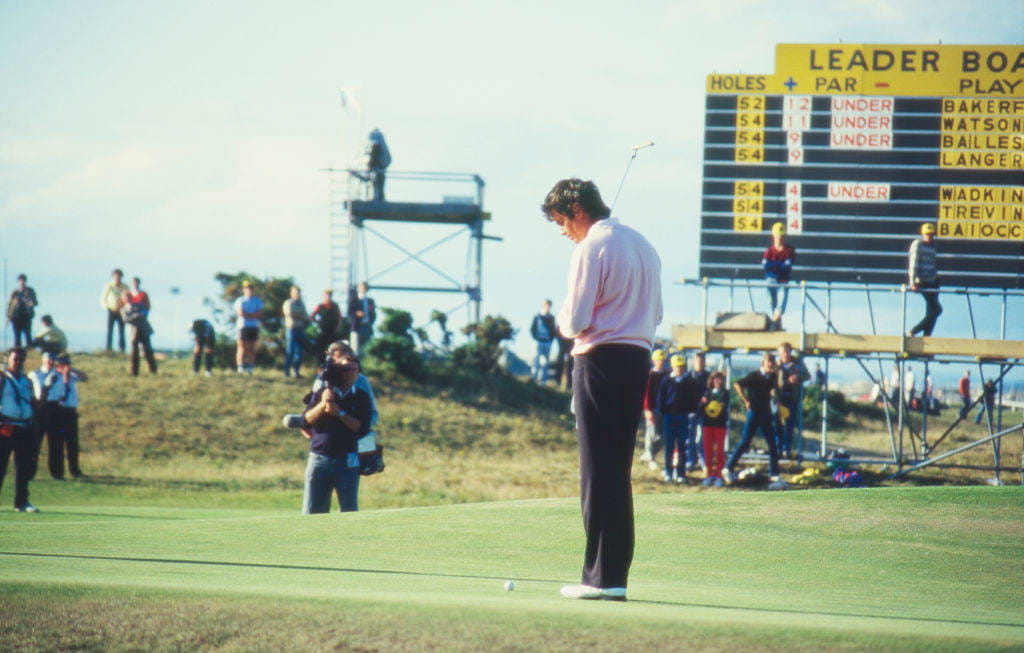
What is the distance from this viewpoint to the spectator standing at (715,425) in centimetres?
1911

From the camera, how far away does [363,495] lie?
20.8 metres

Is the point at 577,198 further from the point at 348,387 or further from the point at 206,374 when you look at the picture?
the point at 206,374

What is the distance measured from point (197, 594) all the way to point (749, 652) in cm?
261

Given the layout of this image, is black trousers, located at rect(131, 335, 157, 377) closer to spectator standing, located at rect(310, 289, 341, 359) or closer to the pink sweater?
spectator standing, located at rect(310, 289, 341, 359)

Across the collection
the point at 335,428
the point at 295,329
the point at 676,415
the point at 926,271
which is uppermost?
the point at 926,271

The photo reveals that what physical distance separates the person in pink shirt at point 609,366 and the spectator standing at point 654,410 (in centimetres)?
1215

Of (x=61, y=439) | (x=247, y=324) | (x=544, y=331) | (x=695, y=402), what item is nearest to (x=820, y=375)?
(x=544, y=331)

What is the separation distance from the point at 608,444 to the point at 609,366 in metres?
0.39

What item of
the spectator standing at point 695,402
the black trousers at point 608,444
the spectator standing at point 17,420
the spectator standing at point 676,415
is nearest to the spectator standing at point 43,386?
the spectator standing at point 17,420

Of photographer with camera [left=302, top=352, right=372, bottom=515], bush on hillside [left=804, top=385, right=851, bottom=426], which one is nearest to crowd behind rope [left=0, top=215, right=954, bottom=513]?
photographer with camera [left=302, top=352, right=372, bottom=515]

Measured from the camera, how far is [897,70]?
20.3 metres

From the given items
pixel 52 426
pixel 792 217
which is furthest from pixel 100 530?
pixel 792 217

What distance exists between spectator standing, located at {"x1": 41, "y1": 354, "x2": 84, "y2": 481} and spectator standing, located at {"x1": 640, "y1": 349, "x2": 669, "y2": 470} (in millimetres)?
10257

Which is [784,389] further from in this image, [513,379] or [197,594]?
[197,594]
